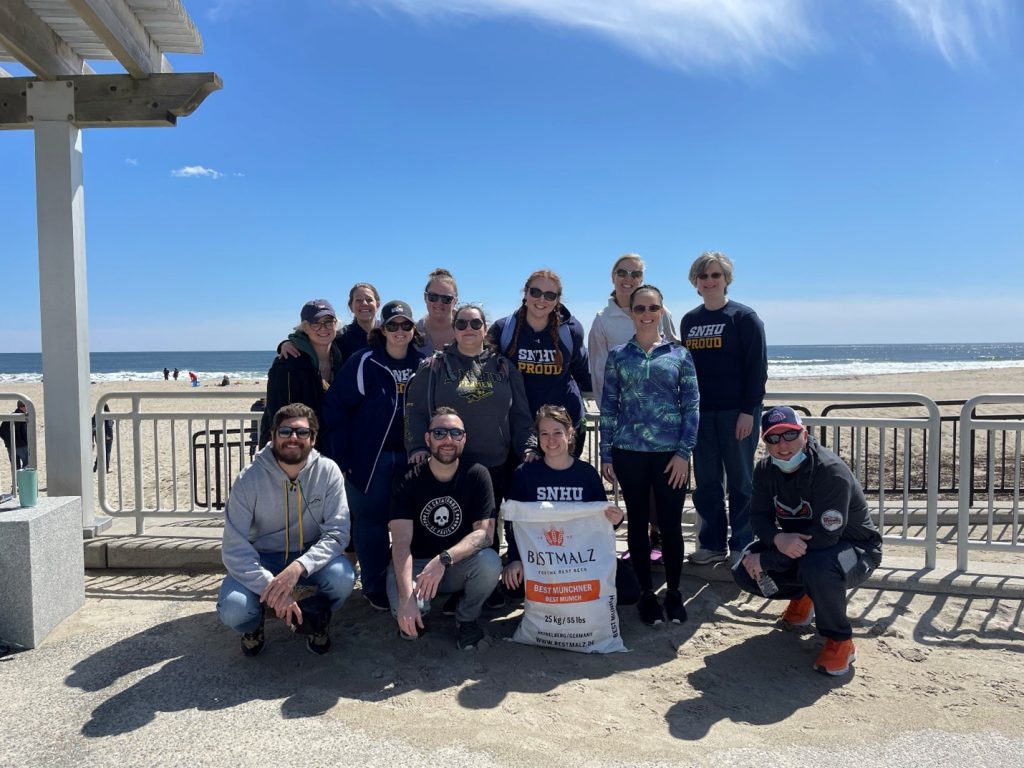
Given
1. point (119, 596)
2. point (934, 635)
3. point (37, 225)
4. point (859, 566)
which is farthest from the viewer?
point (37, 225)

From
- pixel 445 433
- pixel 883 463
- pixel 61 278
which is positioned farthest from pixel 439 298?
pixel 883 463

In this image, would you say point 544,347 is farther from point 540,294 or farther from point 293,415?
point 293,415

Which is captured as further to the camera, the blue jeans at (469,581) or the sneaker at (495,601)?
the sneaker at (495,601)

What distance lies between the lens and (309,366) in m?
4.30

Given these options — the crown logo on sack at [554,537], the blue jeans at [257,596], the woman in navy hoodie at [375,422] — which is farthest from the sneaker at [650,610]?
the blue jeans at [257,596]

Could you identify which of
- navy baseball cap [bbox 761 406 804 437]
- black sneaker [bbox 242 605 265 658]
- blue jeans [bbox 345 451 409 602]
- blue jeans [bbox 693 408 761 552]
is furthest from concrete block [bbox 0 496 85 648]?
navy baseball cap [bbox 761 406 804 437]

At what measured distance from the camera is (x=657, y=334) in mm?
3996

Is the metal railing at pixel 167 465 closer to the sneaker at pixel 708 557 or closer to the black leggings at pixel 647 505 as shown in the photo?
the black leggings at pixel 647 505

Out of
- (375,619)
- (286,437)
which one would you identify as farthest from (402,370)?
(375,619)

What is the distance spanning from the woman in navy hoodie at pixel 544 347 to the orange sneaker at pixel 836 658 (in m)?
1.71

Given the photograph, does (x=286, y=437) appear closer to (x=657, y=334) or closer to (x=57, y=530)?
(x=57, y=530)

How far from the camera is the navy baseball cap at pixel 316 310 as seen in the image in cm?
429

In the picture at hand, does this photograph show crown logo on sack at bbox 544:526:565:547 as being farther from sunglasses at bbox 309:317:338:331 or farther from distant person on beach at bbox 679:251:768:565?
sunglasses at bbox 309:317:338:331

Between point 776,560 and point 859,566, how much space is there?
43 centimetres
